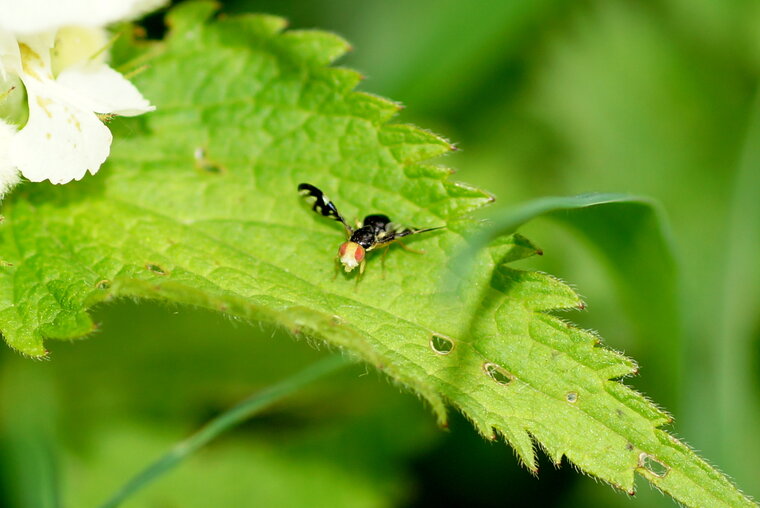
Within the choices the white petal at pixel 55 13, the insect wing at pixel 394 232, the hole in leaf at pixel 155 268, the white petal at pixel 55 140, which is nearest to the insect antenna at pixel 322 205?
the insect wing at pixel 394 232

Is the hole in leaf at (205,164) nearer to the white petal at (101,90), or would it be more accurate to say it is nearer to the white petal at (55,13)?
the white petal at (101,90)

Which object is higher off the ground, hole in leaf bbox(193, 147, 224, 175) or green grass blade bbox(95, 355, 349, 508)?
hole in leaf bbox(193, 147, 224, 175)

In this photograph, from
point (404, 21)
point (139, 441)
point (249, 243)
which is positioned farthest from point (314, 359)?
point (404, 21)

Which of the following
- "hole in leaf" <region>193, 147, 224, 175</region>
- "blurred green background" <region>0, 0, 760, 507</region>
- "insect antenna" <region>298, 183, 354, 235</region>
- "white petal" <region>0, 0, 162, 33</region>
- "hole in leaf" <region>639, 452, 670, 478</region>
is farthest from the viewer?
"blurred green background" <region>0, 0, 760, 507</region>

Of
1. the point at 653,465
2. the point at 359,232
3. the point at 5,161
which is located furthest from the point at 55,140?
the point at 653,465

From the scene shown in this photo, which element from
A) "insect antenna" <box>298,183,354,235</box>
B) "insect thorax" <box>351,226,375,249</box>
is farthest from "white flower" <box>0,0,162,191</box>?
"insect thorax" <box>351,226,375,249</box>

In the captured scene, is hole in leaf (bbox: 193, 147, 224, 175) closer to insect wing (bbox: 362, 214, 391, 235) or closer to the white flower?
the white flower

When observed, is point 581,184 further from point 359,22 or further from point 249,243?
point 249,243

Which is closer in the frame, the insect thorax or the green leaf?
the insect thorax
